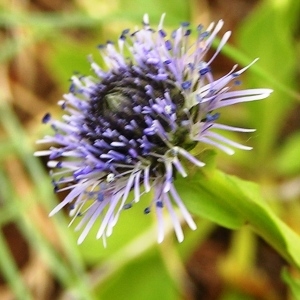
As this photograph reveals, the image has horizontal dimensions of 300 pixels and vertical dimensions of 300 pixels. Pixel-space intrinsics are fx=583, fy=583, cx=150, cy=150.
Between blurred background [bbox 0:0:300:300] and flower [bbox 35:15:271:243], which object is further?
blurred background [bbox 0:0:300:300]

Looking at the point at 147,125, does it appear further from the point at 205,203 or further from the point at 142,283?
the point at 142,283

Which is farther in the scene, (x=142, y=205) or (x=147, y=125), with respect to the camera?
(x=142, y=205)

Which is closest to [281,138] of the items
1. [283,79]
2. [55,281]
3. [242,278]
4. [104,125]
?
[283,79]

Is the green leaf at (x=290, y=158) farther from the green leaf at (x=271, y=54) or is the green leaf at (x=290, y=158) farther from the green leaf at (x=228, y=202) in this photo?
the green leaf at (x=228, y=202)

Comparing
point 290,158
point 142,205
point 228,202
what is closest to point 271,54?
point 290,158

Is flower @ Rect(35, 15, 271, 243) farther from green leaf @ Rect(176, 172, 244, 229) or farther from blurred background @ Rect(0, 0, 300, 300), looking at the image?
blurred background @ Rect(0, 0, 300, 300)

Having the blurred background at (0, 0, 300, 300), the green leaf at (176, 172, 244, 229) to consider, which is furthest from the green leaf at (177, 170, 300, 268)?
the blurred background at (0, 0, 300, 300)
